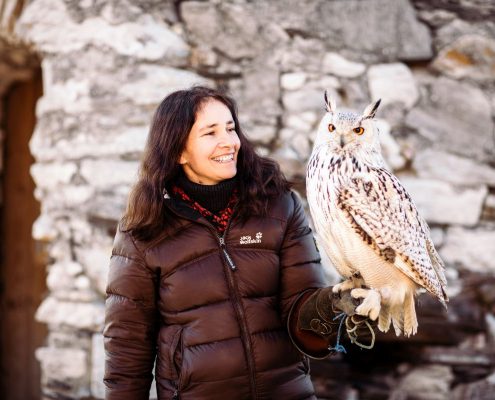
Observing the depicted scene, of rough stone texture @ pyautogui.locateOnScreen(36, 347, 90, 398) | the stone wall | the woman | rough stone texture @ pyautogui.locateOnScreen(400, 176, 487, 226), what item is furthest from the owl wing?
rough stone texture @ pyautogui.locateOnScreen(36, 347, 90, 398)

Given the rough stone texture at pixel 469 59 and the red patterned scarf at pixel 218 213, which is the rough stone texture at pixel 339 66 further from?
the red patterned scarf at pixel 218 213

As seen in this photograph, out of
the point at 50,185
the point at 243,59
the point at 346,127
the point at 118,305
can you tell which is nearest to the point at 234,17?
the point at 243,59

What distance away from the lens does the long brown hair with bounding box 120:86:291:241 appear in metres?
1.92

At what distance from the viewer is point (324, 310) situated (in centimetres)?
179

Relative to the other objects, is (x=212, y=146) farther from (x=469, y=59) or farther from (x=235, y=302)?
(x=469, y=59)

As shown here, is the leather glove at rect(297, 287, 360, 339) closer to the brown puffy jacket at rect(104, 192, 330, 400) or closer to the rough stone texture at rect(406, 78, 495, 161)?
the brown puffy jacket at rect(104, 192, 330, 400)

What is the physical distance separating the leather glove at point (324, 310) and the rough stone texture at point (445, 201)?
1.49 m

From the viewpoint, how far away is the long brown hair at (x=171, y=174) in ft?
6.29

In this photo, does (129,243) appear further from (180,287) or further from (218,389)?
(218,389)

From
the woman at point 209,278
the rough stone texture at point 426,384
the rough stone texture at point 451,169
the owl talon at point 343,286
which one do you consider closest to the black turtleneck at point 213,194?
the woman at point 209,278

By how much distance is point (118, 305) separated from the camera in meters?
1.91

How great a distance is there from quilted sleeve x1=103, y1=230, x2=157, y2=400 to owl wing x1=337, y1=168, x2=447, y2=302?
662 mm

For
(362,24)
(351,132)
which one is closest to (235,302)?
(351,132)

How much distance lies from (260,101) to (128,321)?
5.15 ft
